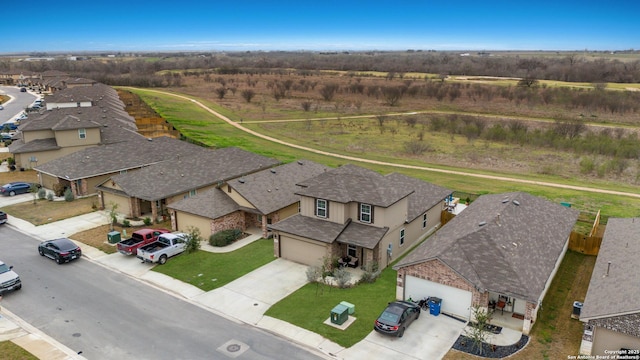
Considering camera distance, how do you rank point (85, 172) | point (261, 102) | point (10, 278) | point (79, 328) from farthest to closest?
point (261, 102)
point (85, 172)
point (10, 278)
point (79, 328)

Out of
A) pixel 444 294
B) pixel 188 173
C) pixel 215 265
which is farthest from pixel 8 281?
pixel 444 294

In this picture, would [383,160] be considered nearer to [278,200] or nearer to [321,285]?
[278,200]

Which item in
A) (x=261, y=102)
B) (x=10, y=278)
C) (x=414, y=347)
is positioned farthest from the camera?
(x=261, y=102)

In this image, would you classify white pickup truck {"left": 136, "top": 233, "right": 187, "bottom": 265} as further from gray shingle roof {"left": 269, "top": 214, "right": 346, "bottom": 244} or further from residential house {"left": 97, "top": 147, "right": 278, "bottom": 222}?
gray shingle roof {"left": 269, "top": 214, "right": 346, "bottom": 244}

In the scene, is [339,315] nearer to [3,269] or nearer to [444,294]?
[444,294]

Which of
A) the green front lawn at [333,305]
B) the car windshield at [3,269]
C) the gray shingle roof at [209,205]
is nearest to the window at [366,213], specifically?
the green front lawn at [333,305]

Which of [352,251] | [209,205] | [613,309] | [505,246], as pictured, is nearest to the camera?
[613,309]

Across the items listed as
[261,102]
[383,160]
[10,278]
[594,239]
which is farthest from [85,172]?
[261,102]
